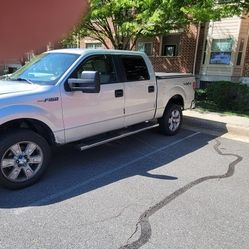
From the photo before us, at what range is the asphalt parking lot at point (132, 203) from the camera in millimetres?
2990

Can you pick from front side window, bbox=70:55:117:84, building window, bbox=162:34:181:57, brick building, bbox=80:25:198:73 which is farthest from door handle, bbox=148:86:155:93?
building window, bbox=162:34:181:57

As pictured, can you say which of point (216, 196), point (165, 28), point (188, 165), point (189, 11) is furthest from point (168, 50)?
point (216, 196)

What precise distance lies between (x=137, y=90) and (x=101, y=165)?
163 centimetres

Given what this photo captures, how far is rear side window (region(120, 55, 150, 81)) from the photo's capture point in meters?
5.46

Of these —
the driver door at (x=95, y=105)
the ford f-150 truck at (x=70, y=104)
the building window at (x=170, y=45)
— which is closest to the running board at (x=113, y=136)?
the ford f-150 truck at (x=70, y=104)

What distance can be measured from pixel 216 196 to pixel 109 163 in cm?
184

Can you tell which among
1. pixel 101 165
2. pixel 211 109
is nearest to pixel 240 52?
pixel 211 109

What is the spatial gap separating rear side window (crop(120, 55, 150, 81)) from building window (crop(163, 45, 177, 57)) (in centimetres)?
1146

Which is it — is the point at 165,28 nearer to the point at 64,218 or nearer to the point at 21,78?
the point at 21,78

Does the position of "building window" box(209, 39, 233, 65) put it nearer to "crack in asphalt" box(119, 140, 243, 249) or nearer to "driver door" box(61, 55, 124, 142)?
"crack in asphalt" box(119, 140, 243, 249)

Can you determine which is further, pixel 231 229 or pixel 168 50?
pixel 168 50

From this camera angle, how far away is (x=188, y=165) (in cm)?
498

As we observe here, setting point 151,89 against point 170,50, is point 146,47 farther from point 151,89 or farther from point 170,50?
point 151,89

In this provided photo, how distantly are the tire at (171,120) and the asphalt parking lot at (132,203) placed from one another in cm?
104
